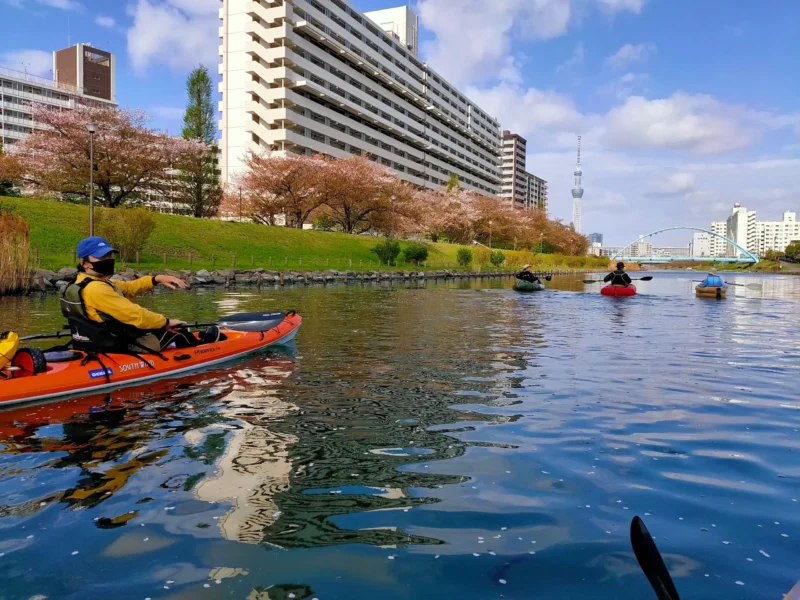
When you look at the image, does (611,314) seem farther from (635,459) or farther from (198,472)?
(198,472)

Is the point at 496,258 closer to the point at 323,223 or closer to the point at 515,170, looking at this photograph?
the point at 323,223

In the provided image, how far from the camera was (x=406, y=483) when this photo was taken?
4395 mm

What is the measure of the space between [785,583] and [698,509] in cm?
92

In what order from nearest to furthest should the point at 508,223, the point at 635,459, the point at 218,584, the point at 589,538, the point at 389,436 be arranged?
the point at 218,584
the point at 589,538
the point at 635,459
the point at 389,436
the point at 508,223

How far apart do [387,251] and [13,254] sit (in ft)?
101

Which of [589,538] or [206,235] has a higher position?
[206,235]

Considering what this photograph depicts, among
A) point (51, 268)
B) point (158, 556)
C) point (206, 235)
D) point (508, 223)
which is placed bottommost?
point (158, 556)

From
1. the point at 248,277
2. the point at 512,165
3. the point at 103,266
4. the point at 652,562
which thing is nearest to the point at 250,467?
the point at 652,562

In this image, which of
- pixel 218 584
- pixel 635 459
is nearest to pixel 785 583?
pixel 635 459

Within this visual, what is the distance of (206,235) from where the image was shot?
38562 millimetres

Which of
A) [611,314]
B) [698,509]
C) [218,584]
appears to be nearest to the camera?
[218,584]

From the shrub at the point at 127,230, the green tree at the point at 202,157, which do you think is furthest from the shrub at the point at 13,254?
the green tree at the point at 202,157

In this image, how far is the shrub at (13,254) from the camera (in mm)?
18719

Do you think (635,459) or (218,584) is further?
(635,459)
